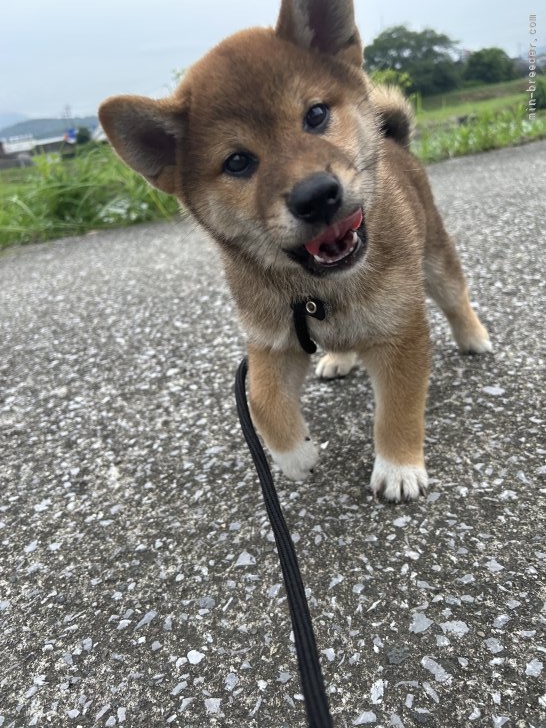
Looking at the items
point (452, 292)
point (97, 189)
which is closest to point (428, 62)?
point (97, 189)

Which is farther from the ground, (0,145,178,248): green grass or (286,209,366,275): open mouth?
(286,209,366,275): open mouth

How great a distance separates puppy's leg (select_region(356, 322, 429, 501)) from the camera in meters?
1.99

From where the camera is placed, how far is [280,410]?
2.15 metres

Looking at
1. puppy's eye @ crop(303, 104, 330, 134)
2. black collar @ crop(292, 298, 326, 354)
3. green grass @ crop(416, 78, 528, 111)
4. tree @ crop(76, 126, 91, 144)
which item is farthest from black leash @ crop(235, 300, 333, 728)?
tree @ crop(76, 126, 91, 144)

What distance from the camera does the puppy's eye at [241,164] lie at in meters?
1.79

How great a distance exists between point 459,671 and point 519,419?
1.15 meters

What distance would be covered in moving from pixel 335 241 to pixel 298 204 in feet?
0.69

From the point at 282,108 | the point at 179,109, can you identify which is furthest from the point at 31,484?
the point at 282,108

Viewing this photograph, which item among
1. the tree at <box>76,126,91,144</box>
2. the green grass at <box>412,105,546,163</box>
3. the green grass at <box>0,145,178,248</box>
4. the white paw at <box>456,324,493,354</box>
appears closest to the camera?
the white paw at <box>456,324,493,354</box>

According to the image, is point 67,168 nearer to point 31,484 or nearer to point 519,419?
point 31,484

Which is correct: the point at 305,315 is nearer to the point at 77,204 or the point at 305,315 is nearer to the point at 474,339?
the point at 474,339

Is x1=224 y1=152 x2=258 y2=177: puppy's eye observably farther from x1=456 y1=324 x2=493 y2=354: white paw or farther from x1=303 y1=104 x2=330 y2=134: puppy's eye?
x1=456 y1=324 x2=493 y2=354: white paw

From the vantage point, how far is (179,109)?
75.8 inches

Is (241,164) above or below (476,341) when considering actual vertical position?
above
